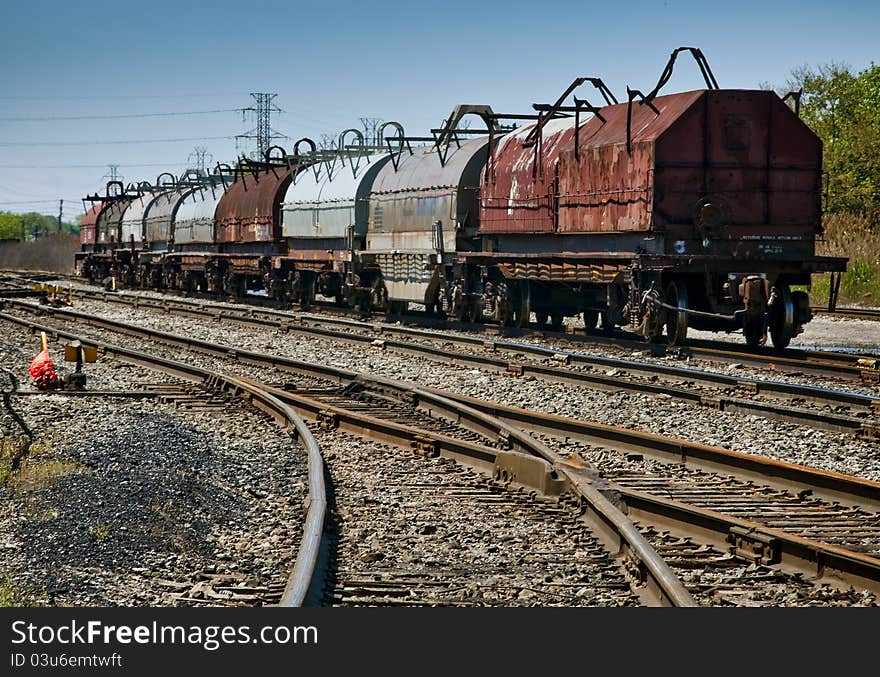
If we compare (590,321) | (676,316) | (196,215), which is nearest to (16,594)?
(676,316)

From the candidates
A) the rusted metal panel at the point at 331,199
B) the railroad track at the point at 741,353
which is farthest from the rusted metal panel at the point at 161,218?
the railroad track at the point at 741,353

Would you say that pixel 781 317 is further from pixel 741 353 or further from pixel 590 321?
pixel 590 321

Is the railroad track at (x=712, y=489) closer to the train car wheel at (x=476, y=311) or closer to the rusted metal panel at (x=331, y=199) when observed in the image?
the train car wheel at (x=476, y=311)

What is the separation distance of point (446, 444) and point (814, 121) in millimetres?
36034

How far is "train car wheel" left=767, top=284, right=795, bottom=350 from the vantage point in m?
17.3

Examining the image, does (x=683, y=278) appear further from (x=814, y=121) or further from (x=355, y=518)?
(x=814, y=121)

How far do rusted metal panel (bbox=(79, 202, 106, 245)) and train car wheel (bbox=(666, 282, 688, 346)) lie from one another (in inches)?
1662

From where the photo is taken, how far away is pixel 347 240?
27.4 m

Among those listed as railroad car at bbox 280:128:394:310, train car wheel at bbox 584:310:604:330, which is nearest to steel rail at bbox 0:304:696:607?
train car wheel at bbox 584:310:604:330

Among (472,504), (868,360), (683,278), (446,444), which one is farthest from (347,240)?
(472,504)

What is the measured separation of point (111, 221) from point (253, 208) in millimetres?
20500

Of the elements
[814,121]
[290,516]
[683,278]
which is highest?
[814,121]

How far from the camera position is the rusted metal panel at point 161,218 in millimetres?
43531

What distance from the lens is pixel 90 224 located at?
55812 millimetres
